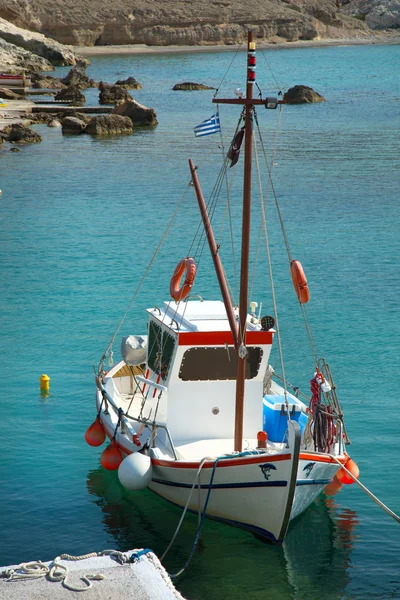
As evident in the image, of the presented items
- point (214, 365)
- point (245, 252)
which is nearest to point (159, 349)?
point (214, 365)

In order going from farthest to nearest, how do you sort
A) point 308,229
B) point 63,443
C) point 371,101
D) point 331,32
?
point 331,32 → point 371,101 → point 308,229 → point 63,443

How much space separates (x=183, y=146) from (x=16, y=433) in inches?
1660

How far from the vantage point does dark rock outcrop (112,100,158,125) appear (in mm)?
68875

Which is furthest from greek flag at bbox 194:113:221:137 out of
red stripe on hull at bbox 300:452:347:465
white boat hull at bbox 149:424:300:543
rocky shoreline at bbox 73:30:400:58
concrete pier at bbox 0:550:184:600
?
rocky shoreline at bbox 73:30:400:58

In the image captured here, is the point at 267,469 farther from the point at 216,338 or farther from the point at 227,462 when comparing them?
the point at 216,338

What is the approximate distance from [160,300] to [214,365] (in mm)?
13213

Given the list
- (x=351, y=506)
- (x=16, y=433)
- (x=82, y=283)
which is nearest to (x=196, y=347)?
(x=351, y=506)

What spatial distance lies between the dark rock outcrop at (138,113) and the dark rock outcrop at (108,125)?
1.45 metres

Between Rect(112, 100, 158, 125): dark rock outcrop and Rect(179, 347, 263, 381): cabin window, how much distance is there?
178ft

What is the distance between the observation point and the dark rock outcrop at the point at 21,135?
61375 mm

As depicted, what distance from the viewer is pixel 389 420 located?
21.0 metres

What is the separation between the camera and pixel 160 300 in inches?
1168

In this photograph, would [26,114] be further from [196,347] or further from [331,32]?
[331,32]

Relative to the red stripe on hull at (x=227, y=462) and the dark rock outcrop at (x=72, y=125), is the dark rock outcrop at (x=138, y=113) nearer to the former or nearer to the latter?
the dark rock outcrop at (x=72, y=125)
